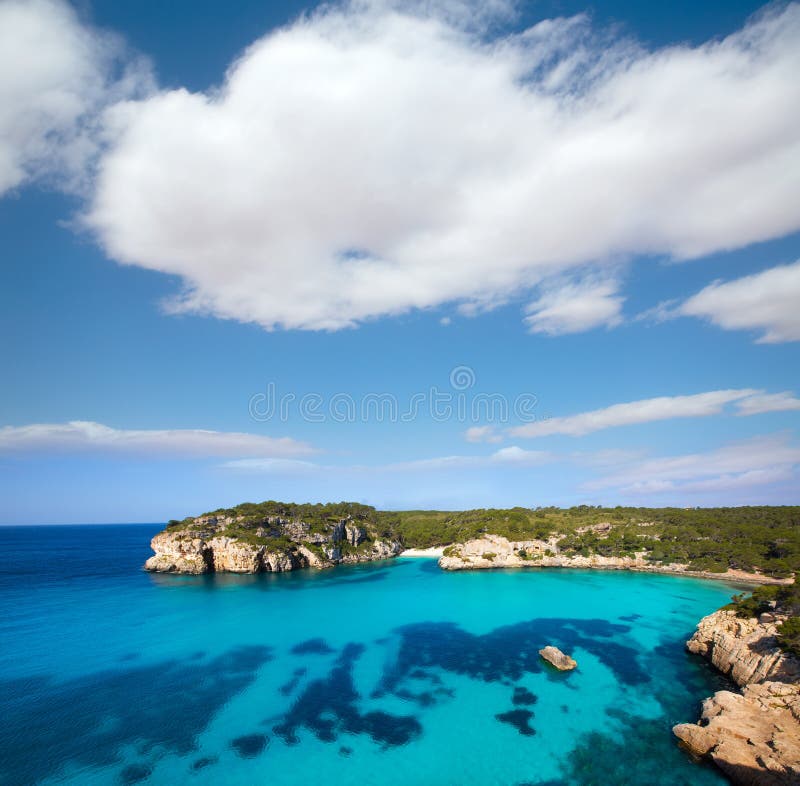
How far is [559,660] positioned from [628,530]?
262ft

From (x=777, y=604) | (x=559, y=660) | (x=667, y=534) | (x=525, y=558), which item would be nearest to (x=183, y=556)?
(x=525, y=558)

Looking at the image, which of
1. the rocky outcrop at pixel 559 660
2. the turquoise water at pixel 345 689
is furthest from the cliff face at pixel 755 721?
the rocky outcrop at pixel 559 660

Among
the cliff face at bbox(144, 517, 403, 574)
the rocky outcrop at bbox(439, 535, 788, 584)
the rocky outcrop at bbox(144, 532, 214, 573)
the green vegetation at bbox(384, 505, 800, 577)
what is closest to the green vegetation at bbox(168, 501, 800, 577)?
the green vegetation at bbox(384, 505, 800, 577)

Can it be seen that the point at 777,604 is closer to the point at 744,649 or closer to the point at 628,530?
the point at 744,649

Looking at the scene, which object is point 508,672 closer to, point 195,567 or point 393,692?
point 393,692

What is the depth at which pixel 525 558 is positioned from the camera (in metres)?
94.0

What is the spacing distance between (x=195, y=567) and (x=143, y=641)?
43774 millimetres

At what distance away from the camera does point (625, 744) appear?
2403cm

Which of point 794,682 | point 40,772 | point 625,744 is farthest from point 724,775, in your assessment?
point 40,772

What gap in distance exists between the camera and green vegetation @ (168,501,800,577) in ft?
261

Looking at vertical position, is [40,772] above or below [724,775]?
above

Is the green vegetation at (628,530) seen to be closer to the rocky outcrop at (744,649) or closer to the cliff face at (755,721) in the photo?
the rocky outcrop at (744,649)

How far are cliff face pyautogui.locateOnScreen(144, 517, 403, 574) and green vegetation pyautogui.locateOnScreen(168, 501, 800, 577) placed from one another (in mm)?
1174

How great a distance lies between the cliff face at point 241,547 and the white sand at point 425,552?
2411 cm
